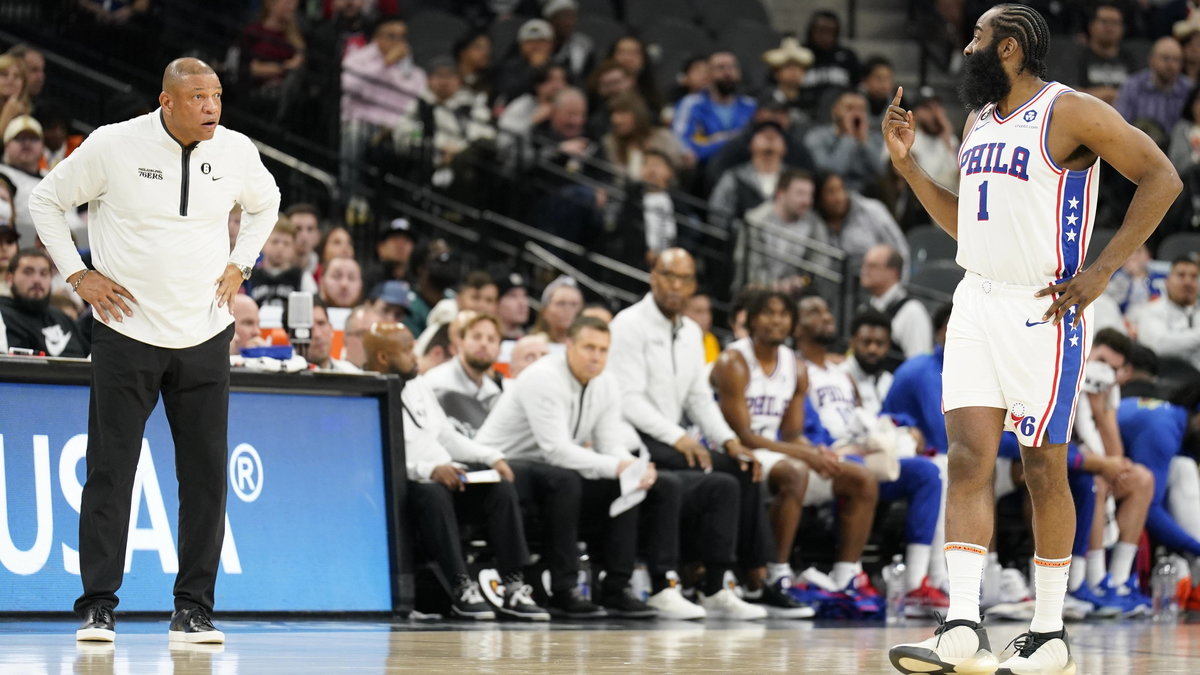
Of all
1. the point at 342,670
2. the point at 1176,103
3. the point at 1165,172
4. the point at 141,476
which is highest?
the point at 1176,103

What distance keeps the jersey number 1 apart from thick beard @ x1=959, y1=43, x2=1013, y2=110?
0.99ft

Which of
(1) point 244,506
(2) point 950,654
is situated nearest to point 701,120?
(1) point 244,506

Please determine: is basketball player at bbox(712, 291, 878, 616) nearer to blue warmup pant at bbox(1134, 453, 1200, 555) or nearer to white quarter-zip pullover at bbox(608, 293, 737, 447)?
white quarter-zip pullover at bbox(608, 293, 737, 447)

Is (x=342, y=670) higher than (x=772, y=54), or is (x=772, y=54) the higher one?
(x=772, y=54)

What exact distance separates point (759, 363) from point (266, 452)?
130 inches

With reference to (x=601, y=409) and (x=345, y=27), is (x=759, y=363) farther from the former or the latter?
(x=345, y=27)

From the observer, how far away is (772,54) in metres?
16.5

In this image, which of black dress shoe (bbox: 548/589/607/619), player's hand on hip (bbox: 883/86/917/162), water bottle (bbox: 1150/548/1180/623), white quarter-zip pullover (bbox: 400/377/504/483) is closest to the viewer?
player's hand on hip (bbox: 883/86/917/162)

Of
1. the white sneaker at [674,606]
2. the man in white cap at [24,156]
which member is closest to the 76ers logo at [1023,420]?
the white sneaker at [674,606]

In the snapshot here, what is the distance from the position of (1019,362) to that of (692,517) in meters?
4.51

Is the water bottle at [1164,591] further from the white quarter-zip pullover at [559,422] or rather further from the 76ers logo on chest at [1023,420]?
the 76ers logo on chest at [1023,420]

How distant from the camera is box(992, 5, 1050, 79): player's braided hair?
5.66 metres

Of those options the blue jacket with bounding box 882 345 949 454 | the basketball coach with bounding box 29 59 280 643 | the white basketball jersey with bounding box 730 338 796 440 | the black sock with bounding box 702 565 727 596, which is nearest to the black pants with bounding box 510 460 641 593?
the black sock with bounding box 702 565 727 596

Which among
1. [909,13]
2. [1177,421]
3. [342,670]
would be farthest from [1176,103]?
[342,670]
